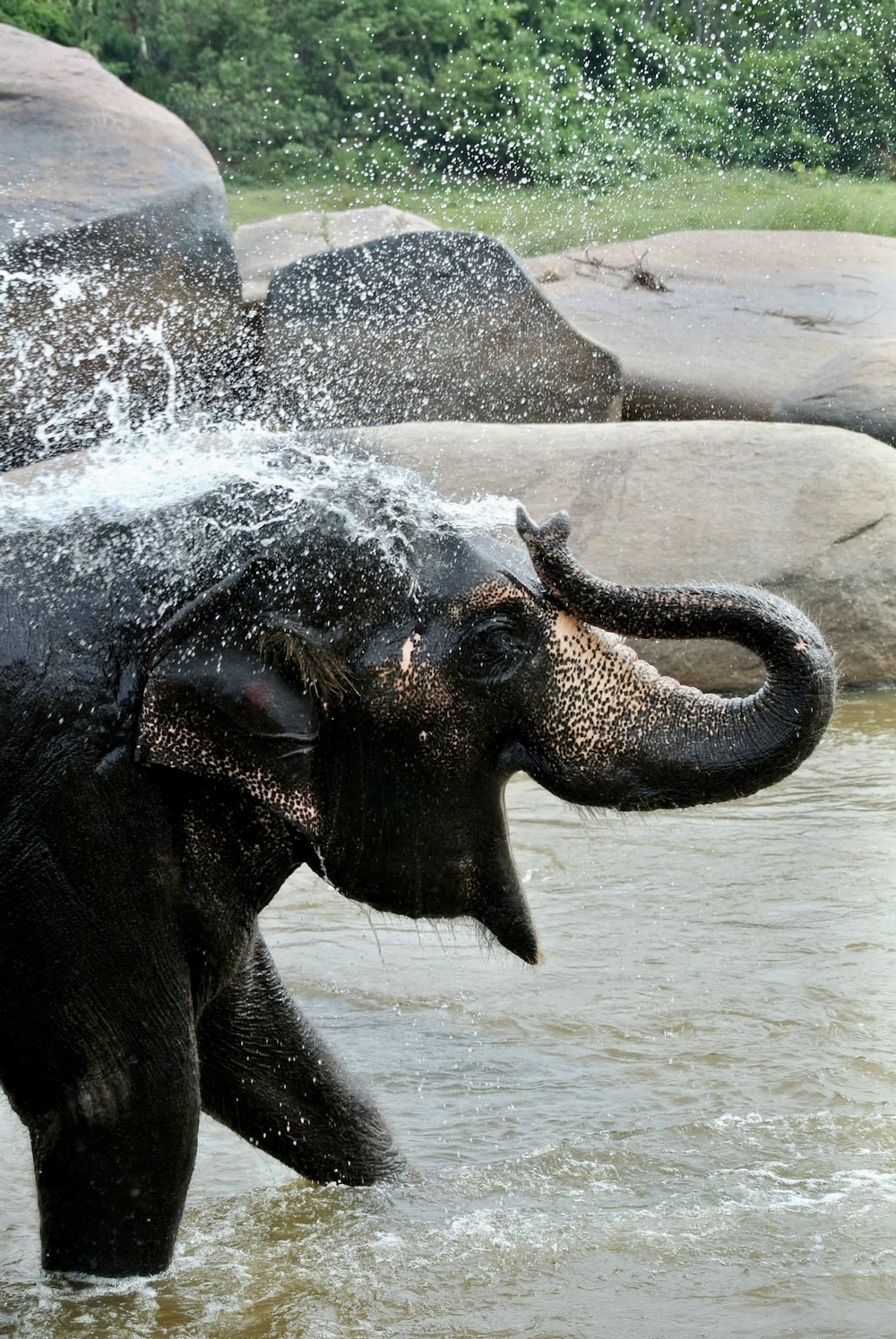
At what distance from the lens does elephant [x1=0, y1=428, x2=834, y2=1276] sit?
107 inches

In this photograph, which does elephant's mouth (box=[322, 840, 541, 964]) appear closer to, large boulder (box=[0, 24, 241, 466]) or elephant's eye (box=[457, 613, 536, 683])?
elephant's eye (box=[457, 613, 536, 683])

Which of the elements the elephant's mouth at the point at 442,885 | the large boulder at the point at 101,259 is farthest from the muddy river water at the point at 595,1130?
the large boulder at the point at 101,259

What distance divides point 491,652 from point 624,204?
738 inches

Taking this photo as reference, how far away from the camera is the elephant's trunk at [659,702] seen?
2.69m

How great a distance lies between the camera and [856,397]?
9.71m

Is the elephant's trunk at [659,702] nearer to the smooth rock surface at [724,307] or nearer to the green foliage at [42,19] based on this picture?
the smooth rock surface at [724,307]

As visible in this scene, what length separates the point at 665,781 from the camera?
2754 mm

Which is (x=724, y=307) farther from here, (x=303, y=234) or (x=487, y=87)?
(x=487, y=87)

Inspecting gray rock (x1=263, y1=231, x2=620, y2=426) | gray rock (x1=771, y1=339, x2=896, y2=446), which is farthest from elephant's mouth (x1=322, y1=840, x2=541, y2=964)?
gray rock (x1=263, y1=231, x2=620, y2=426)

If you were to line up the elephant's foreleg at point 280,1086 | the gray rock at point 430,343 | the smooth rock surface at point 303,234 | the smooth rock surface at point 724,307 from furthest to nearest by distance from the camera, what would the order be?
the smooth rock surface at point 303,234 < the smooth rock surface at point 724,307 < the gray rock at point 430,343 < the elephant's foreleg at point 280,1086

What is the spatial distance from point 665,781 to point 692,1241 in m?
1.01

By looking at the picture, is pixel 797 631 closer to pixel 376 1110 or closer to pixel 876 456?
pixel 376 1110

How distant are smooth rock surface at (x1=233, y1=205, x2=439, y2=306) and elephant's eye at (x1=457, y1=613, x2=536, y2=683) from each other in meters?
9.68

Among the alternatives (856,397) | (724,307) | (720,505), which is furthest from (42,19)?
(720,505)
